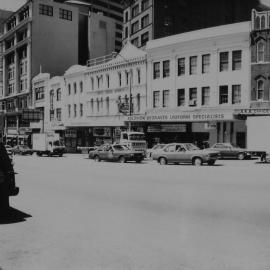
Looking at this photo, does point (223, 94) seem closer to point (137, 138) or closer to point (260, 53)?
point (260, 53)

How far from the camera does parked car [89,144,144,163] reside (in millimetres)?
31328

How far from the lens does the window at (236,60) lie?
126 ft

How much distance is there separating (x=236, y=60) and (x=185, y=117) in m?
7.15

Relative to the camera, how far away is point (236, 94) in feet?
126

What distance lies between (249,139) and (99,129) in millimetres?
24481

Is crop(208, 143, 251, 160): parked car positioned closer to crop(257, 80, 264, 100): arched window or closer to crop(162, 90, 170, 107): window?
crop(257, 80, 264, 100): arched window

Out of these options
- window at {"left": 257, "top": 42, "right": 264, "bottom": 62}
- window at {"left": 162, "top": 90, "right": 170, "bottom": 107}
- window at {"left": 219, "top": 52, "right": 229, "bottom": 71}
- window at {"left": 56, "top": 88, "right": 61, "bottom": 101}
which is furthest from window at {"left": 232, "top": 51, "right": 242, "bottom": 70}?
window at {"left": 56, "top": 88, "right": 61, "bottom": 101}

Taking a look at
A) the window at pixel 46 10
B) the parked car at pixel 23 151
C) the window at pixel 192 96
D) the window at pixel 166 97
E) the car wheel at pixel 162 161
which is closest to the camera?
the car wheel at pixel 162 161

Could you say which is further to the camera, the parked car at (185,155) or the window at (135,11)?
the window at (135,11)

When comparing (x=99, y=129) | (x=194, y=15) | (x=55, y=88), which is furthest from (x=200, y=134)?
(x=194, y=15)

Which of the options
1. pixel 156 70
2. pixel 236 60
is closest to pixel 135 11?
pixel 156 70

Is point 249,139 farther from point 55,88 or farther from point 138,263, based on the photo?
point 55,88

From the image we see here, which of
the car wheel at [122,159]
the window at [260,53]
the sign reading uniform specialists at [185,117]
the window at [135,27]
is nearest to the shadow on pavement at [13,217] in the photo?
the car wheel at [122,159]

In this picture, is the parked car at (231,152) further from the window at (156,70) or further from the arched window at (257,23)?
the window at (156,70)
